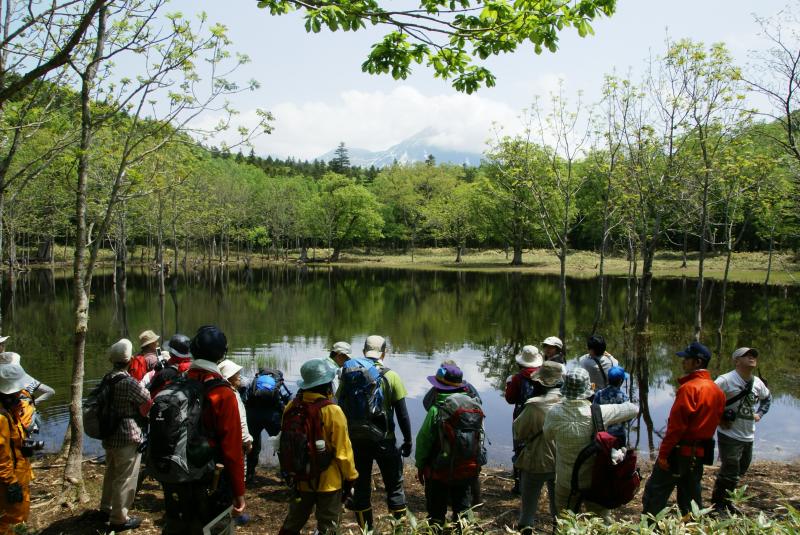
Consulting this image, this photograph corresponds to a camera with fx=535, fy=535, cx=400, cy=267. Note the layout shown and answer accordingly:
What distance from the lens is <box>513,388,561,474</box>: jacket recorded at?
5398 millimetres

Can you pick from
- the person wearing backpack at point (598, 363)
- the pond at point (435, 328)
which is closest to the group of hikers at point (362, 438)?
the person wearing backpack at point (598, 363)

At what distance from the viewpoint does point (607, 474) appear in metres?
4.54

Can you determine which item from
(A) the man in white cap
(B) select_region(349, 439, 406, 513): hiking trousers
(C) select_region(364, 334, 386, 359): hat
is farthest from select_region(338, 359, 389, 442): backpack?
(A) the man in white cap

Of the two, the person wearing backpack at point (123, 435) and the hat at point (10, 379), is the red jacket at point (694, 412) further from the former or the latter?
the hat at point (10, 379)

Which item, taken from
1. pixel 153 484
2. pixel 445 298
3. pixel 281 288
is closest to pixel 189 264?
pixel 281 288

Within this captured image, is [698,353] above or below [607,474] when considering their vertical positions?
above

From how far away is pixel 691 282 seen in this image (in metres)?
44.1

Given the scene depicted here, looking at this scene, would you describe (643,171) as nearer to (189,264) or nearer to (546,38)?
(546,38)

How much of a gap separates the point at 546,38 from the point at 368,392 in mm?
3740

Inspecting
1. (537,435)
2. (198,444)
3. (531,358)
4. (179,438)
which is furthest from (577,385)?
(179,438)

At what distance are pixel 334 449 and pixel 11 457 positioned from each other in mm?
2756

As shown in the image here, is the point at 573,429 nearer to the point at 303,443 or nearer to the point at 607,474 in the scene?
the point at 607,474

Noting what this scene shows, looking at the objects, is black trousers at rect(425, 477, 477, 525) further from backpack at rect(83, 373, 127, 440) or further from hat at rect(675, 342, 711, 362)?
backpack at rect(83, 373, 127, 440)

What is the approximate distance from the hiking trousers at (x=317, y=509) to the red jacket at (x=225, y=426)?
734mm
